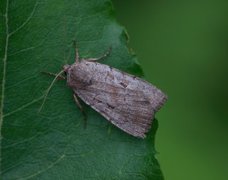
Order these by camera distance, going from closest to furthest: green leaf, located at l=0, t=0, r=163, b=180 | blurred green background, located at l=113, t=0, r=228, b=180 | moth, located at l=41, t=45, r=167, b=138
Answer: green leaf, located at l=0, t=0, r=163, b=180 < moth, located at l=41, t=45, r=167, b=138 < blurred green background, located at l=113, t=0, r=228, b=180

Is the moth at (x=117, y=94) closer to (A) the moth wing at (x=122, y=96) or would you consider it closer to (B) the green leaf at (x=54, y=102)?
(A) the moth wing at (x=122, y=96)

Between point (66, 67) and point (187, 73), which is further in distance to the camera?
point (187, 73)

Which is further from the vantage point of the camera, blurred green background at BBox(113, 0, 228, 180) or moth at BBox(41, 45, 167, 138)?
blurred green background at BBox(113, 0, 228, 180)

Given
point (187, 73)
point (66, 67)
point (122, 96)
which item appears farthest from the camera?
point (187, 73)

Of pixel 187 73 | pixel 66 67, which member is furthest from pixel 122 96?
pixel 187 73

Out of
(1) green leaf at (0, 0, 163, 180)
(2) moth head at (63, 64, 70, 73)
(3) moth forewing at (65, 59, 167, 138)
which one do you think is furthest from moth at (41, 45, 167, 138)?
(1) green leaf at (0, 0, 163, 180)

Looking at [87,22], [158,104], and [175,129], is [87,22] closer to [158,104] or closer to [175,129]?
[158,104]

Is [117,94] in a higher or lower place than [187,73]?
higher

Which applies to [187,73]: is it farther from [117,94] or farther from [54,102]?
[54,102]

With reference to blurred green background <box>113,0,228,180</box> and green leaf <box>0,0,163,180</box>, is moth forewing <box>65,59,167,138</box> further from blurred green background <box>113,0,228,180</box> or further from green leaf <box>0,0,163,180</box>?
blurred green background <box>113,0,228,180</box>
